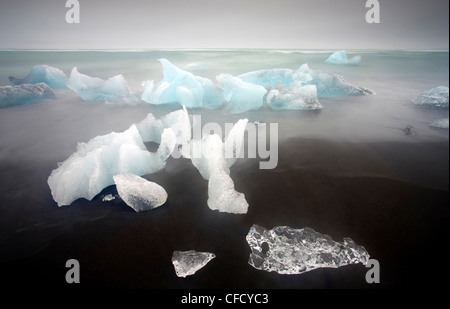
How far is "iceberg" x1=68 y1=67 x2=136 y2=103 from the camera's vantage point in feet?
16.1

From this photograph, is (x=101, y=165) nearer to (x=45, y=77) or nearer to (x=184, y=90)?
(x=184, y=90)

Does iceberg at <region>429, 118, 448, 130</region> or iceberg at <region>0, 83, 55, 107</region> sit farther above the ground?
iceberg at <region>0, 83, 55, 107</region>

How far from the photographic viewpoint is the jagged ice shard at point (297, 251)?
1377 millimetres

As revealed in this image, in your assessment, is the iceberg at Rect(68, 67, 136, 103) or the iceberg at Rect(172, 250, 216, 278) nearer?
the iceberg at Rect(172, 250, 216, 278)

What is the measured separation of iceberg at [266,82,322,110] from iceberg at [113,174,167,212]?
3.67m

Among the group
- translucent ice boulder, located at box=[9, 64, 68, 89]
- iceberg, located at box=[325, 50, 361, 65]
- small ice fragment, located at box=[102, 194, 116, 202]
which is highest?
iceberg, located at box=[325, 50, 361, 65]

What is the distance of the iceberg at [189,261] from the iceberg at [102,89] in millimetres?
4582

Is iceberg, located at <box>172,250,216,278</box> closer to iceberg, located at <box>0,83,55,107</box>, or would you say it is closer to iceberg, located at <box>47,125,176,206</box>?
iceberg, located at <box>47,125,176,206</box>

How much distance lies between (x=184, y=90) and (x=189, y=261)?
3.69m

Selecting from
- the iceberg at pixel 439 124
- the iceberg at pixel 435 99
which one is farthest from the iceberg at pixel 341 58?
the iceberg at pixel 439 124

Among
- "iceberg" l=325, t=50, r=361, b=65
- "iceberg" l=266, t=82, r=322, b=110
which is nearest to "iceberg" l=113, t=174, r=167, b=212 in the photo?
"iceberg" l=266, t=82, r=322, b=110

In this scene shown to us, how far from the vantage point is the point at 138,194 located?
5.88 ft

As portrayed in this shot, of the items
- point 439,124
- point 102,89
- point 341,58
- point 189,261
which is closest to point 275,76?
point 439,124

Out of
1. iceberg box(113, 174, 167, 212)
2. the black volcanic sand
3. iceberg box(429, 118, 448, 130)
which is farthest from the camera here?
iceberg box(429, 118, 448, 130)
